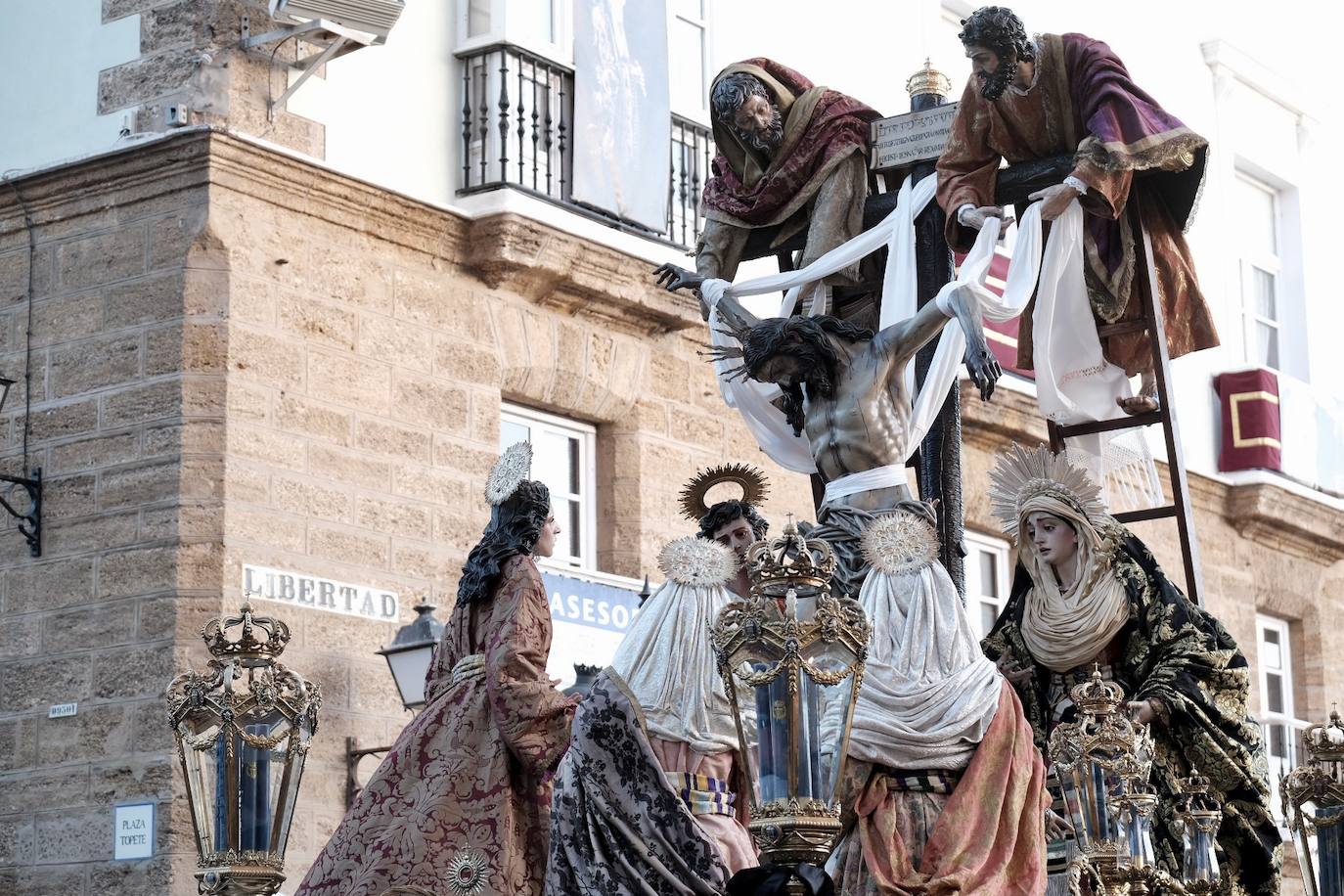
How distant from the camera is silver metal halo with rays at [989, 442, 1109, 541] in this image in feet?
29.5

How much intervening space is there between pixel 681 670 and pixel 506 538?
1358mm

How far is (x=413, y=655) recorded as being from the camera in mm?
12625

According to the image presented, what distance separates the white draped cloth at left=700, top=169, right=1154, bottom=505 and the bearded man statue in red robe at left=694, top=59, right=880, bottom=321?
221 millimetres

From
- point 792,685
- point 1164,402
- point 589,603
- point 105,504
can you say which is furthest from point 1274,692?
point 792,685

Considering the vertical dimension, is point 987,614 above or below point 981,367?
above

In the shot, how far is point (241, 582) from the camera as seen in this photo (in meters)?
12.6

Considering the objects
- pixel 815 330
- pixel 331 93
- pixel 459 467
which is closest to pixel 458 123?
pixel 331 93

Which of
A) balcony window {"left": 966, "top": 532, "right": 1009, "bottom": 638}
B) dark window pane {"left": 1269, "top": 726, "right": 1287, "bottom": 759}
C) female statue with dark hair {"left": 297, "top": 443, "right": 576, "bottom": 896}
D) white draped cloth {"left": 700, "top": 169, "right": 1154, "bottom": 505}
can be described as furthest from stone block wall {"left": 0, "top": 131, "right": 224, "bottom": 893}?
dark window pane {"left": 1269, "top": 726, "right": 1287, "bottom": 759}

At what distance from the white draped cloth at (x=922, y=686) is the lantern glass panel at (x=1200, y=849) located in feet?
4.94

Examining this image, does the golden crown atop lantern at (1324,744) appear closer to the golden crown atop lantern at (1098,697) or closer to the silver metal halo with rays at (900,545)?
the golden crown atop lantern at (1098,697)

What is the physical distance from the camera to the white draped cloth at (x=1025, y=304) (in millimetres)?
9250

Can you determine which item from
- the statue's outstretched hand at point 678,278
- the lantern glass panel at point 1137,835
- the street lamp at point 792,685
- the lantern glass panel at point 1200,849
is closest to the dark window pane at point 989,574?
the statue's outstretched hand at point 678,278

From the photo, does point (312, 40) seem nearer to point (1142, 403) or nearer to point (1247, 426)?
point (1142, 403)

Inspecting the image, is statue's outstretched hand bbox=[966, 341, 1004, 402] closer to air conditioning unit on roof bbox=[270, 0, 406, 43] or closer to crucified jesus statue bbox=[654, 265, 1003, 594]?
crucified jesus statue bbox=[654, 265, 1003, 594]
